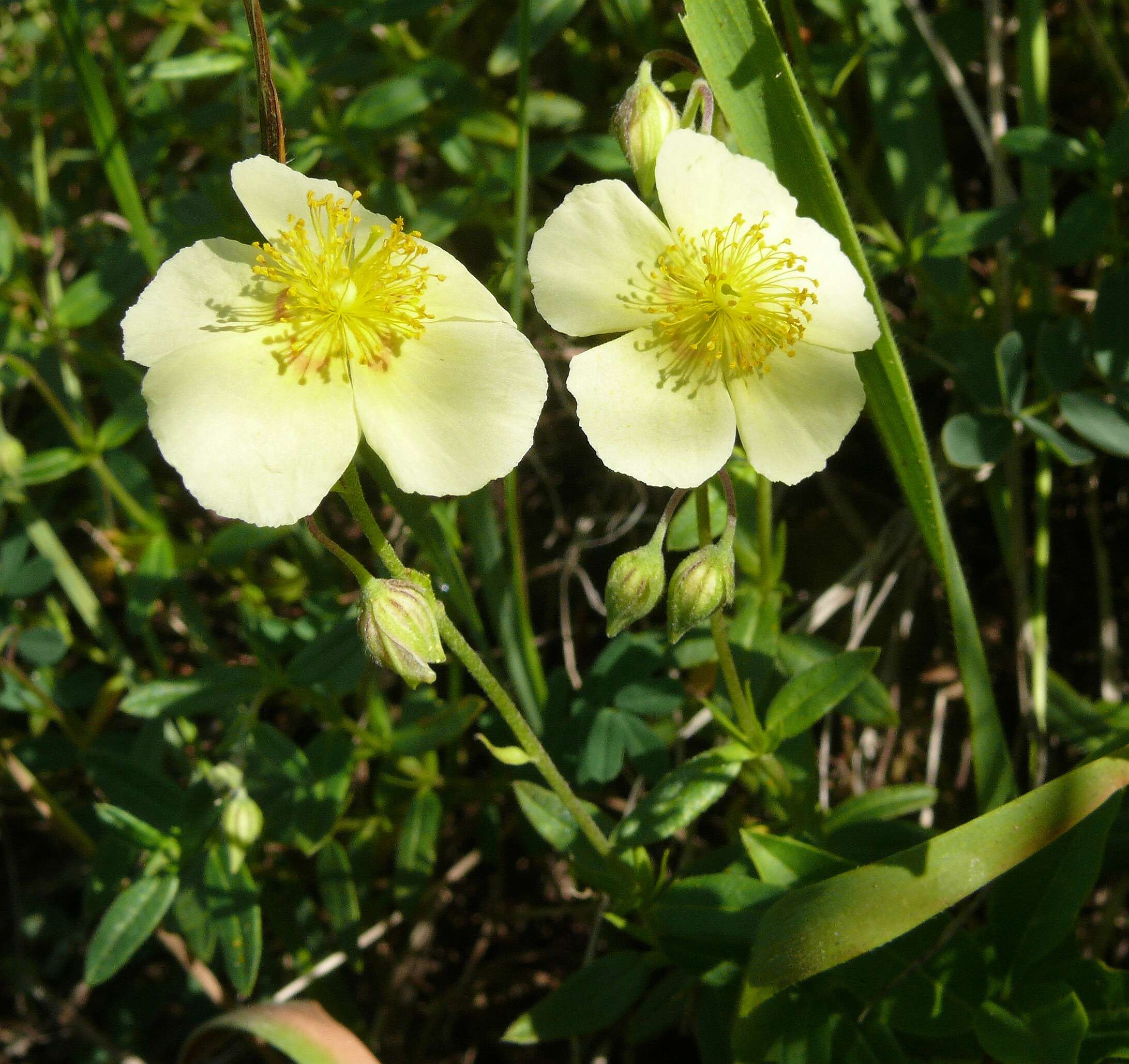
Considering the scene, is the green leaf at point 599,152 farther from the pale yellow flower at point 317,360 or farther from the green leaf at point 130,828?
the green leaf at point 130,828

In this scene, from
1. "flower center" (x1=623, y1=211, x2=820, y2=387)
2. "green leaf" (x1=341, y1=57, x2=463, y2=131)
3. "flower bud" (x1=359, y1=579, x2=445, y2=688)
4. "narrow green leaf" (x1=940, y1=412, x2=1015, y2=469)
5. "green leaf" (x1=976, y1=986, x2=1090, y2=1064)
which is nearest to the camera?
"flower bud" (x1=359, y1=579, x2=445, y2=688)

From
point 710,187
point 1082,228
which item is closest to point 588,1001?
point 710,187

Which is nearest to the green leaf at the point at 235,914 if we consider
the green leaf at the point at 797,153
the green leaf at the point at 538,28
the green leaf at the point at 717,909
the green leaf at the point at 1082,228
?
the green leaf at the point at 717,909

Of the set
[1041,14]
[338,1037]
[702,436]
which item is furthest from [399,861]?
[1041,14]

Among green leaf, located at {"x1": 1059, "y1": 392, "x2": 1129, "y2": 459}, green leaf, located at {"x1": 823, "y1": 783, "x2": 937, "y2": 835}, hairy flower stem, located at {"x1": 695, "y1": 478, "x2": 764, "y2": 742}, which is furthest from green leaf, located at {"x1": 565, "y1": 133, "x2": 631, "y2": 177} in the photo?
green leaf, located at {"x1": 823, "y1": 783, "x2": 937, "y2": 835}

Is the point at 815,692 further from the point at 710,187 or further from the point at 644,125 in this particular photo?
the point at 644,125

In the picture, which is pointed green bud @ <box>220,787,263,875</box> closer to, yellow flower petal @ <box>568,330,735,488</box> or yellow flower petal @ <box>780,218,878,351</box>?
yellow flower petal @ <box>568,330,735,488</box>
